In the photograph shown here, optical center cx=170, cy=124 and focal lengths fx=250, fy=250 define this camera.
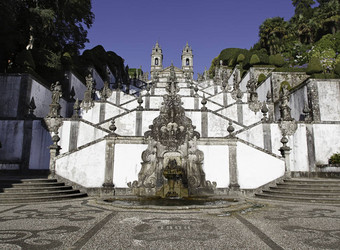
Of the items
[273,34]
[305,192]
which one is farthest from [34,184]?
[273,34]

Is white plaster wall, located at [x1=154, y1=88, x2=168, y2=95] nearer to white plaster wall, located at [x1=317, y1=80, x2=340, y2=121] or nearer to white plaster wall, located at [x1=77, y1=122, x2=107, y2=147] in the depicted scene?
white plaster wall, located at [x1=77, y1=122, x2=107, y2=147]

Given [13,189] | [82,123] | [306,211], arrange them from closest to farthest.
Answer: [306,211]
[13,189]
[82,123]

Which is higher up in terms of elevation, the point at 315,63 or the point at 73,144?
the point at 315,63

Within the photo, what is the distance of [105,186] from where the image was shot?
11.0 m

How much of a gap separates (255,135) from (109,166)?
1009 cm

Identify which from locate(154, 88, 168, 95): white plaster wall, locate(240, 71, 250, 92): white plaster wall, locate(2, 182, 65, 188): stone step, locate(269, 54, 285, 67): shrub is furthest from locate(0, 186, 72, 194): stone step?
locate(269, 54, 285, 67): shrub

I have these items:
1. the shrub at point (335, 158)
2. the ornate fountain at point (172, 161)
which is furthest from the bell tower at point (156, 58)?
the ornate fountain at point (172, 161)

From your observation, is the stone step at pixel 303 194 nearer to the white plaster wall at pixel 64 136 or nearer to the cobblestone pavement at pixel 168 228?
the cobblestone pavement at pixel 168 228

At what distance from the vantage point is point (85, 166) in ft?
37.0

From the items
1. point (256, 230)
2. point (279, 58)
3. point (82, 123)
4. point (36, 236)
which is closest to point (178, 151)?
point (256, 230)

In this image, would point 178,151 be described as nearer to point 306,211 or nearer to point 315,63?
point 306,211

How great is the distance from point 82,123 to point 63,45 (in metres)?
17.2

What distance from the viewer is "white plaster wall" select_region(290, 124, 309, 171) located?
16125 mm

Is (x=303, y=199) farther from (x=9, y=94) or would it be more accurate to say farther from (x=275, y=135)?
(x=9, y=94)
